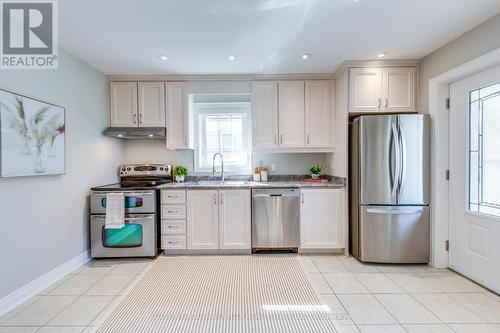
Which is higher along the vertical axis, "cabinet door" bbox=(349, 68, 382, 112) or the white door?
"cabinet door" bbox=(349, 68, 382, 112)

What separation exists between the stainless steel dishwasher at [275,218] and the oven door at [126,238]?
132 centimetres

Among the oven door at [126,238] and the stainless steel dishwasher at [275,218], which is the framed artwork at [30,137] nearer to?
the oven door at [126,238]

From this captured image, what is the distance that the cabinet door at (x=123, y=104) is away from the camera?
136 inches

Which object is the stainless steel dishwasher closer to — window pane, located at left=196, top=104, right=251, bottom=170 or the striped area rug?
the striped area rug

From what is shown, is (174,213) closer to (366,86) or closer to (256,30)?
(256,30)

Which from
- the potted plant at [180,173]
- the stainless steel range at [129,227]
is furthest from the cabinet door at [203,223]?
the potted plant at [180,173]

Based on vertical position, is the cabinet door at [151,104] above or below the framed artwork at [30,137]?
→ above

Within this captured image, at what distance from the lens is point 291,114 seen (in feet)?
11.4

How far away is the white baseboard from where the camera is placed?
2.03 meters

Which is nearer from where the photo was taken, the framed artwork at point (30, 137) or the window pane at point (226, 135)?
the framed artwork at point (30, 137)

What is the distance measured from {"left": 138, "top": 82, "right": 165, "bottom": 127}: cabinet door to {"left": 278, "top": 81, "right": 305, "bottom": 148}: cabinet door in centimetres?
168

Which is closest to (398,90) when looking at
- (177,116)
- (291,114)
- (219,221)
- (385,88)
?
(385,88)

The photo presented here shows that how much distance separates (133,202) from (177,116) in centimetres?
132

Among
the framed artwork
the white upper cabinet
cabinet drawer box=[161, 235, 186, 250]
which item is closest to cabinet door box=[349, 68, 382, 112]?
the white upper cabinet
